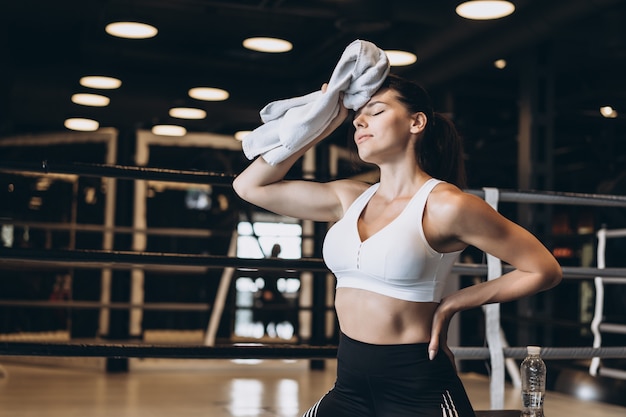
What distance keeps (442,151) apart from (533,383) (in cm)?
67

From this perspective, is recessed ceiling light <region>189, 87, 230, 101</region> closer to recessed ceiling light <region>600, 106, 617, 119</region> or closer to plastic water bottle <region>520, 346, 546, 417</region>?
recessed ceiling light <region>600, 106, 617, 119</region>

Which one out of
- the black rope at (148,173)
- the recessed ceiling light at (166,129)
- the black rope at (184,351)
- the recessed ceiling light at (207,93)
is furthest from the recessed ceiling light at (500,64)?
the black rope at (184,351)

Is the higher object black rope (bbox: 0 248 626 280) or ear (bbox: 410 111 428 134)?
ear (bbox: 410 111 428 134)

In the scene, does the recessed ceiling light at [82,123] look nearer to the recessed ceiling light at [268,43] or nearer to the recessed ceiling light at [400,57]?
the recessed ceiling light at [268,43]

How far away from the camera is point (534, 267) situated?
1755 mm

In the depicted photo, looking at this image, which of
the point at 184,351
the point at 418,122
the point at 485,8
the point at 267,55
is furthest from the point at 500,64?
the point at 418,122

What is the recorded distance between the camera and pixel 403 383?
1731 mm

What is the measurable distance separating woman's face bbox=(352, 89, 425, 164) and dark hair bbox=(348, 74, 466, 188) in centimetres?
2

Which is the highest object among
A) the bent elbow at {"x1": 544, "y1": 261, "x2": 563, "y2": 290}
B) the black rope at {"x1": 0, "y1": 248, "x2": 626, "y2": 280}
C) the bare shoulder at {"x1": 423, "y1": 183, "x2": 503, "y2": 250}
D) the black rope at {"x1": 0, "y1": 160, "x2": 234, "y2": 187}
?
the black rope at {"x1": 0, "y1": 160, "x2": 234, "y2": 187}

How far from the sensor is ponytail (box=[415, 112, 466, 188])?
1942 millimetres

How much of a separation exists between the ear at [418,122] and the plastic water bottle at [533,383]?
2.02 ft

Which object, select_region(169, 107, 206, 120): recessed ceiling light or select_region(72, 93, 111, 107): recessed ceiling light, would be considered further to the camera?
select_region(169, 107, 206, 120): recessed ceiling light

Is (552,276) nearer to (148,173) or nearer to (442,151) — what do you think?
(442,151)

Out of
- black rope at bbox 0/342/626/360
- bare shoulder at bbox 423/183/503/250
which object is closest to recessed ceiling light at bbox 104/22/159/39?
black rope at bbox 0/342/626/360
